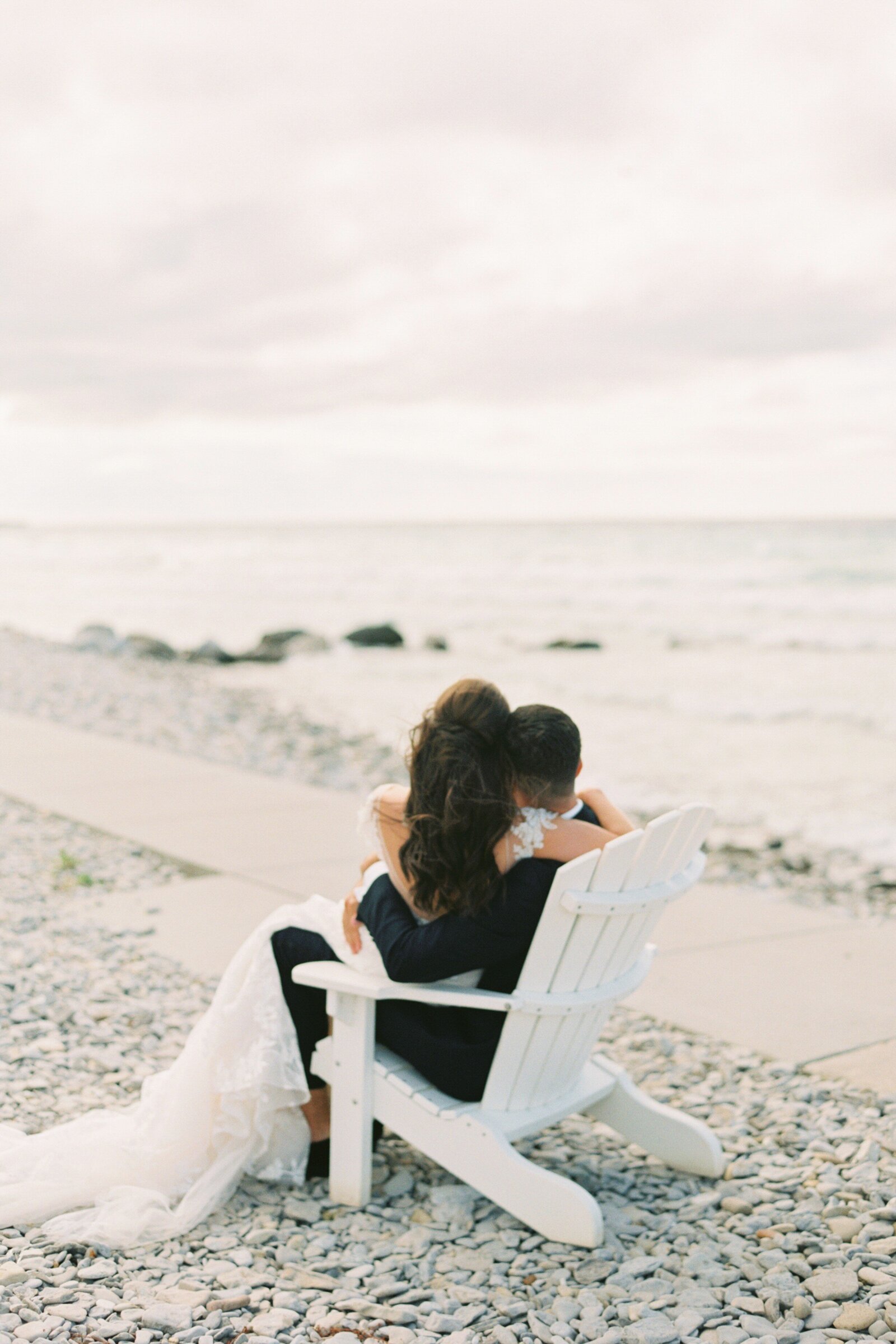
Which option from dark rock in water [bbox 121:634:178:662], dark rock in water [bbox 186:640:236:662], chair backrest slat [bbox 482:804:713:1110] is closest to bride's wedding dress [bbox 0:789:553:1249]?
chair backrest slat [bbox 482:804:713:1110]

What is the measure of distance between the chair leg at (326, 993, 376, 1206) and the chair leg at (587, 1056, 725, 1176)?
0.72 metres

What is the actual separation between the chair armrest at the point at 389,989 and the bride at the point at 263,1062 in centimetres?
7

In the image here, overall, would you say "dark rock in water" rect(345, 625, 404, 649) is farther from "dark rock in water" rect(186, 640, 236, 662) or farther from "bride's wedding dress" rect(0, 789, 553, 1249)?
"bride's wedding dress" rect(0, 789, 553, 1249)

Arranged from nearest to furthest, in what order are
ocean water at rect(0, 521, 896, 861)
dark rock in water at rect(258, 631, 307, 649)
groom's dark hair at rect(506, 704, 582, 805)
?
groom's dark hair at rect(506, 704, 582, 805) → ocean water at rect(0, 521, 896, 861) → dark rock in water at rect(258, 631, 307, 649)

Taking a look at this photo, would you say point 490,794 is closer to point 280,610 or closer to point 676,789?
point 676,789

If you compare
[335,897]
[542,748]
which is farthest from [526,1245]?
[335,897]

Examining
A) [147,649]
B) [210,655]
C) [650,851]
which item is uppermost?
[650,851]

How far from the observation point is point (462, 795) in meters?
2.94

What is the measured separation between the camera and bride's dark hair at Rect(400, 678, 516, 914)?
2.94 metres

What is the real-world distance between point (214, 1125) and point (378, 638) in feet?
81.3

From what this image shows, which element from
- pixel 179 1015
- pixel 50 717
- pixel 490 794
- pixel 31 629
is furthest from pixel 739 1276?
pixel 31 629

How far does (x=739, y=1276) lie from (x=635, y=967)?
0.81m

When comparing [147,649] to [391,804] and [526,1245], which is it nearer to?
[391,804]

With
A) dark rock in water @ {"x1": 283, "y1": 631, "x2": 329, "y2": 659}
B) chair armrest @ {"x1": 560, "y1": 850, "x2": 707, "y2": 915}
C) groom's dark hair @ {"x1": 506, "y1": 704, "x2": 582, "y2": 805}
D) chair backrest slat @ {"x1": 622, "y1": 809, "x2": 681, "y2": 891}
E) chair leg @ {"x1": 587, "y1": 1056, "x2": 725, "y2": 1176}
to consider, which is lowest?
dark rock in water @ {"x1": 283, "y1": 631, "x2": 329, "y2": 659}
